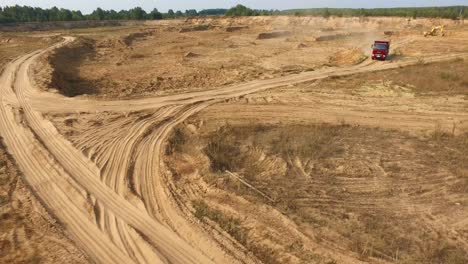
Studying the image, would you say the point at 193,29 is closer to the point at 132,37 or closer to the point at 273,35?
the point at 132,37

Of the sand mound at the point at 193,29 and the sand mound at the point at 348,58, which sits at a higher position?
the sand mound at the point at 193,29

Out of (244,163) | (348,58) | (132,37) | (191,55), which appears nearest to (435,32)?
(348,58)

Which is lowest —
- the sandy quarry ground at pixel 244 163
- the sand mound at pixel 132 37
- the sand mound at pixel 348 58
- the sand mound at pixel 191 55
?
the sandy quarry ground at pixel 244 163

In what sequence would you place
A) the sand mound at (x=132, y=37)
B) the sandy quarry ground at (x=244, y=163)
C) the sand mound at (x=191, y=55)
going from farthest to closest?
the sand mound at (x=132, y=37) < the sand mound at (x=191, y=55) < the sandy quarry ground at (x=244, y=163)

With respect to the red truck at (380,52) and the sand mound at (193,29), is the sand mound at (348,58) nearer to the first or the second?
the red truck at (380,52)

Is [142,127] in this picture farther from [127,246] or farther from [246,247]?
[246,247]

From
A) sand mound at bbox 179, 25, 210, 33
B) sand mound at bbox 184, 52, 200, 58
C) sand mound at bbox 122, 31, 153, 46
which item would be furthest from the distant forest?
sand mound at bbox 184, 52, 200, 58

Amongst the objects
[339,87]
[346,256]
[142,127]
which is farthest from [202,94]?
[346,256]

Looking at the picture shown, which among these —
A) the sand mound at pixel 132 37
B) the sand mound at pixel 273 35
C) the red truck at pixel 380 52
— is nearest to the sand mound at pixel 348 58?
the red truck at pixel 380 52
